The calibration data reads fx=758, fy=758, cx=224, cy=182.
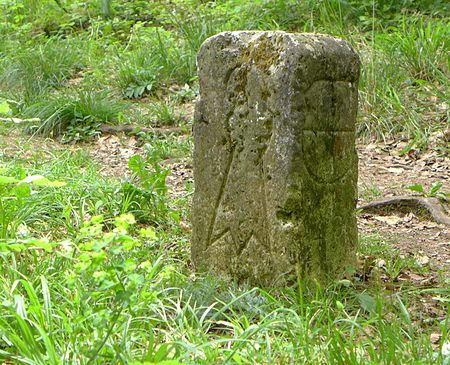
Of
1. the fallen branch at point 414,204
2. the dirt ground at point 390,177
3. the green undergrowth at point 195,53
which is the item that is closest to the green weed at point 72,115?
the green undergrowth at point 195,53

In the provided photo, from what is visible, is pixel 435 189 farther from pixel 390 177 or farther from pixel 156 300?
pixel 156 300

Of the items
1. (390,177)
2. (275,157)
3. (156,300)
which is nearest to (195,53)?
(390,177)

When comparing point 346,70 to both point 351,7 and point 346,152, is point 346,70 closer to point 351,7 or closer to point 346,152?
point 346,152

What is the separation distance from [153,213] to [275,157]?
1.38 metres

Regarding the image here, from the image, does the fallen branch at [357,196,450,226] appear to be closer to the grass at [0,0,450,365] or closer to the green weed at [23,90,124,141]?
the grass at [0,0,450,365]

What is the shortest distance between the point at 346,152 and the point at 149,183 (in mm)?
1463


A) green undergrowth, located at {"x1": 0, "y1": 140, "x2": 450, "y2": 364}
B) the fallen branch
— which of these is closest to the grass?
green undergrowth, located at {"x1": 0, "y1": 140, "x2": 450, "y2": 364}

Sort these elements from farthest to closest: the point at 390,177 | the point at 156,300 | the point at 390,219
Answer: the point at 390,177
the point at 390,219
the point at 156,300

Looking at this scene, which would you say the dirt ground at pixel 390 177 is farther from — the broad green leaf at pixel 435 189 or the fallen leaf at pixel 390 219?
the broad green leaf at pixel 435 189

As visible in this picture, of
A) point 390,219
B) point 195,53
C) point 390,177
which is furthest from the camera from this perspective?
point 195,53

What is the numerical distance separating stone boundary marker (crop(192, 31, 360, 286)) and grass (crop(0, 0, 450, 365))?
0.16 m

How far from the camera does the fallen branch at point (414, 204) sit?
4758 mm

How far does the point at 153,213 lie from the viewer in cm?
448

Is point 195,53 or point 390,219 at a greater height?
point 195,53
